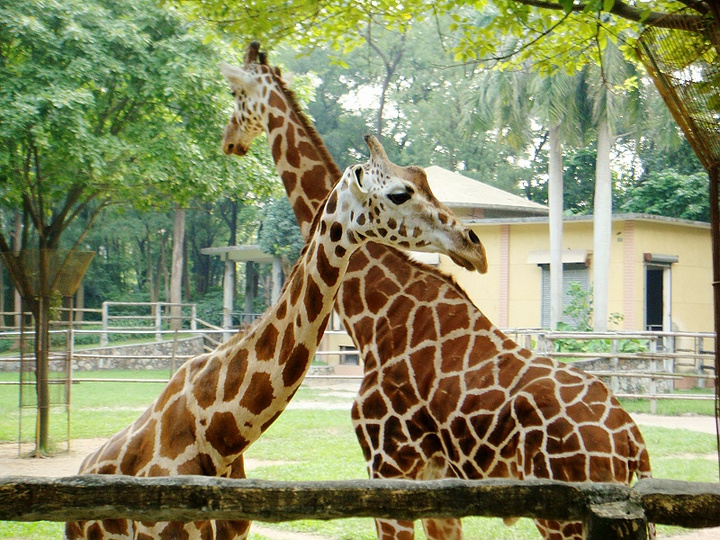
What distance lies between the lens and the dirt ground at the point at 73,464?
19.8 feet

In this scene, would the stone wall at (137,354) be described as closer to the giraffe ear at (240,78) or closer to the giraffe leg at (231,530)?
the giraffe ear at (240,78)

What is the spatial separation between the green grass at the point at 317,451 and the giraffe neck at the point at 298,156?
2.78 metres

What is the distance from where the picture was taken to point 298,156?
4859 mm

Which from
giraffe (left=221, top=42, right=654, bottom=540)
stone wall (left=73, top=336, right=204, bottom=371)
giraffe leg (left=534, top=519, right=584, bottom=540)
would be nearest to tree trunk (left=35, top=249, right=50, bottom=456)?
giraffe (left=221, top=42, right=654, bottom=540)

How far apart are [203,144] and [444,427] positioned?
8045 millimetres

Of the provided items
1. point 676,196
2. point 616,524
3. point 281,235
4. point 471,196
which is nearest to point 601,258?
point 471,196

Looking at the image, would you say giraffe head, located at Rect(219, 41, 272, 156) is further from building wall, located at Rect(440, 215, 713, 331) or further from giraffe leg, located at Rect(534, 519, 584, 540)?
building wall, located at Rect(440, 215, 713, 331)

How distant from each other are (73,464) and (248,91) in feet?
18.5

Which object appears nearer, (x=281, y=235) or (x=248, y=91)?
(x=248, y=91)

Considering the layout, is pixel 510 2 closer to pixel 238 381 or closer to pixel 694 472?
pixel 238 381

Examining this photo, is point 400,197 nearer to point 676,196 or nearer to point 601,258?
point 601,258

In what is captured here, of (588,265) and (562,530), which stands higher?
(588,265)

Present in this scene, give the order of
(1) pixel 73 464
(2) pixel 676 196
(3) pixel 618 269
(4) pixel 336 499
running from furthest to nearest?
(2) pixel 676 196 < (3) pixel 618 269 < (1) pixel 73 464 < (4) pixel 336 499

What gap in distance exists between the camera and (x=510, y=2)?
465cm
